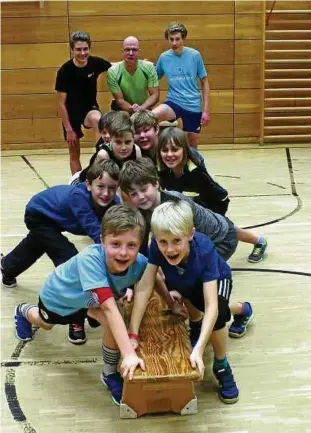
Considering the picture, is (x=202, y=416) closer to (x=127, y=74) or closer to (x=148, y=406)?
(x=148, y=406)

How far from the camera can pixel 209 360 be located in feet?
8.44

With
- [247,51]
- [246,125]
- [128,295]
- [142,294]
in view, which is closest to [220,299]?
[142,294]

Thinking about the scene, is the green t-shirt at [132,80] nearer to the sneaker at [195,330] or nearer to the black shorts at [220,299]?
the sneaker at [195,330]

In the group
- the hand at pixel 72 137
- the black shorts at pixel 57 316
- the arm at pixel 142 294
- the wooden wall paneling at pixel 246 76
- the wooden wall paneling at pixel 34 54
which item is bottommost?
the black shorts at pixel 57 316

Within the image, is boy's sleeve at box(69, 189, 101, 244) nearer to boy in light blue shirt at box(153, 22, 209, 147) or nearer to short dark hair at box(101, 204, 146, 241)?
short dark hair at box(101, 204, 146, 241)

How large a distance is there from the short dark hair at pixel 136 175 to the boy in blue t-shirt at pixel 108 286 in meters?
0.39

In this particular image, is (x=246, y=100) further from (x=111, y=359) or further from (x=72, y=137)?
(x=111, y=359)

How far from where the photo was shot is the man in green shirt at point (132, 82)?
478 centimetres

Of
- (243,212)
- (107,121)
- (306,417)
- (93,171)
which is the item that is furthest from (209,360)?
(243,212)

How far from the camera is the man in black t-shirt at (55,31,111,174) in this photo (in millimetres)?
4754

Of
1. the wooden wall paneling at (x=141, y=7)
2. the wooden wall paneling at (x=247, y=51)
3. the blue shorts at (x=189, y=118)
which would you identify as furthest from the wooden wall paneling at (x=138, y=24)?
the blue shorts at (x=189, y=118)

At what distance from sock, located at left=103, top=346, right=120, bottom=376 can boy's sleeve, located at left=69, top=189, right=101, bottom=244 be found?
0.55 meters

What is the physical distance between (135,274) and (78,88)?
9.37ft

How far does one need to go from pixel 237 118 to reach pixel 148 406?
18.0 feet
